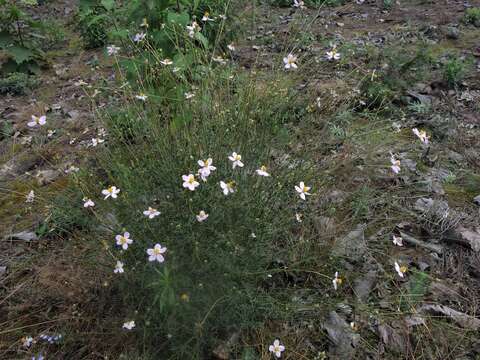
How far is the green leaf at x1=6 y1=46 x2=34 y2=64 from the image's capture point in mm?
5023

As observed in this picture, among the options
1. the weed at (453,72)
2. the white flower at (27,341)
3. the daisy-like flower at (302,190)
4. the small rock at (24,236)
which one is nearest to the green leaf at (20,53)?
the small rock at (24,236)

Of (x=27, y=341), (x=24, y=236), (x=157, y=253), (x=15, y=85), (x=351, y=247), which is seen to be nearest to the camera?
A: (x=157, y=253)

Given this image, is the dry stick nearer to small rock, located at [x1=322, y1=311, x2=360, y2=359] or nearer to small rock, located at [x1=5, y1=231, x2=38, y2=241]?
small rock, located at [x1=322, y1=311, x2=360, y2=359]

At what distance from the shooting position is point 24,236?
8.86ft

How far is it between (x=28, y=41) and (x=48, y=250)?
4.00 metres

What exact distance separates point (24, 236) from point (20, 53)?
3400 millimetres

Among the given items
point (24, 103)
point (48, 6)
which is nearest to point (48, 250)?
point (24, 103)

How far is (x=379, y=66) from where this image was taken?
4.25 m

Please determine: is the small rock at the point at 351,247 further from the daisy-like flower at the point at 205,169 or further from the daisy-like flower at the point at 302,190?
the daisy-like flower at the point at 205,169

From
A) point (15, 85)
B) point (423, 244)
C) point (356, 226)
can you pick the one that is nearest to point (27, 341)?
point (356, 226)

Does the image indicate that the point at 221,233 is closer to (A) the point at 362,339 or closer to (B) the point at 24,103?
(A) the point at 362,339

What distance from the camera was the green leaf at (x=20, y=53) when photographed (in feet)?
16.5

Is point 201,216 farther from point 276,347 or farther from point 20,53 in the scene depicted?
point 20,53

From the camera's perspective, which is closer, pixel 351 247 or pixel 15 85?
pixel 351 247
